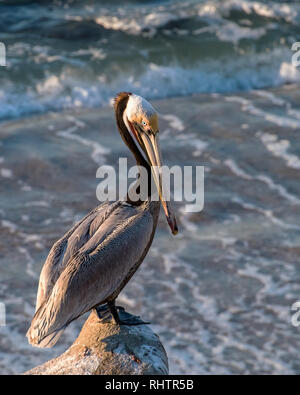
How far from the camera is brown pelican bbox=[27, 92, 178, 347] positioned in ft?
15.0

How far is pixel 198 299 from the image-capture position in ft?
23.2

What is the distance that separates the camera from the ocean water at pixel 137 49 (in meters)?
12.7

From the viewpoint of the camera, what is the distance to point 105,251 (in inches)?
190

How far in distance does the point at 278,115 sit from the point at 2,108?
4445 mm

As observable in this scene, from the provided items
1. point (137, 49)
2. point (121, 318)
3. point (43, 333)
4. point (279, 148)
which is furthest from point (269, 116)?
point (43, 333)

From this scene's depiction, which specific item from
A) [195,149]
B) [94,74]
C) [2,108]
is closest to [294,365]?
[195,149]

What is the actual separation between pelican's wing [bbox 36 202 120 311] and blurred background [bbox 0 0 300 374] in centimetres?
178

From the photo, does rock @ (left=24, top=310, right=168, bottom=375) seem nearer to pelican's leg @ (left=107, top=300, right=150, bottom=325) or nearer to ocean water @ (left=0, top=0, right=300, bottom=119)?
pelican's leg @ (left=107, top=300, right=150, bottom=325)

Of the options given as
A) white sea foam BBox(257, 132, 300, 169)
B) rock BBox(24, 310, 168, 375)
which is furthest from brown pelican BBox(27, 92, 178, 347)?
white sea foam BBox(257, 132, 300, 169)

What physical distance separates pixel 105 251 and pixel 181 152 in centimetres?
539

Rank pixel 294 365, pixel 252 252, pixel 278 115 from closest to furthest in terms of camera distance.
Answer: pixel 294 365
pixel 252 252
pixel 278 115

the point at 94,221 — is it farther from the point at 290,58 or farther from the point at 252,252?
the point at 290,58

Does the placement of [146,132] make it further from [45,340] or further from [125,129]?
[45,340]

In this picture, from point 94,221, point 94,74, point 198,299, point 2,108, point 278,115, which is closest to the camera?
point 94,221
